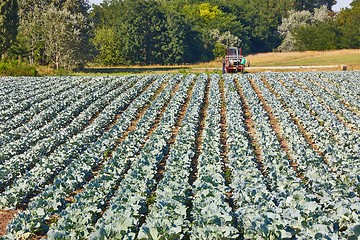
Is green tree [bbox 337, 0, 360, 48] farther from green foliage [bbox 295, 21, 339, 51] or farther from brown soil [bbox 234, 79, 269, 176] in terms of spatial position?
brown soil [bbox 234, 79, 269, 176]

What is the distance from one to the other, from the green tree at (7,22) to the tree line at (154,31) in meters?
0.08

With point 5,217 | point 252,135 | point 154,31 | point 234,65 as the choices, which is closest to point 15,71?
point 234,65

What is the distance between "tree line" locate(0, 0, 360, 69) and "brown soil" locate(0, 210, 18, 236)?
33.7 m

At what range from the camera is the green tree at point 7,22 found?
3944 centimetres

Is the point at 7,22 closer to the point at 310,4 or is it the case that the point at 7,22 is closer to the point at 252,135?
the point at 252,135

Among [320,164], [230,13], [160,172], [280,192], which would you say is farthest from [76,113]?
[230,13]

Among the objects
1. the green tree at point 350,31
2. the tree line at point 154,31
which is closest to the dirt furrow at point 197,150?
the tree line at point 154,31

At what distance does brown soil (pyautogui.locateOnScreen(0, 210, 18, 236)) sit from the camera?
319 inches

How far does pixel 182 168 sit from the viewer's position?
32.0 feet

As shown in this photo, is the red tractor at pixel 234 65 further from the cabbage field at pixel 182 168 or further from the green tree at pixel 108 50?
the green tree at pixel 108 50

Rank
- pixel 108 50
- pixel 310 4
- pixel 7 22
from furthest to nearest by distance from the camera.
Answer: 1. pixel 310 4
2. pixel 108 50
3. pixel 7 22

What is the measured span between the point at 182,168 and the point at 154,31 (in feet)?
186

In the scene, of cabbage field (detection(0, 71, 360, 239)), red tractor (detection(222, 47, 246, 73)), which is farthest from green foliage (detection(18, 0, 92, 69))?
cabbage field (detection(0, 71, 360, 239))

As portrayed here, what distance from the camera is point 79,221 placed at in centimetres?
705
